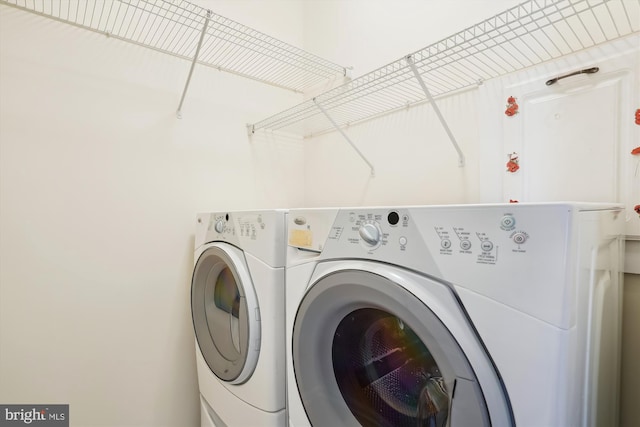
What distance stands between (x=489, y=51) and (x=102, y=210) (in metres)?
1.70

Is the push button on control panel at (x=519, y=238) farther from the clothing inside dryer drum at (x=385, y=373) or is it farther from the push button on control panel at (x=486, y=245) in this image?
the clothing inside dryer drum at (x=385, y=373)

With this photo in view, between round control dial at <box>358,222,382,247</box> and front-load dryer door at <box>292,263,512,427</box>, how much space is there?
57 millimetres

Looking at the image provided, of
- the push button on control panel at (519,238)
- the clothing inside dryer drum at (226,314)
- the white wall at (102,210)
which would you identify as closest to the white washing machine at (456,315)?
the push button on control panel at (519,238)

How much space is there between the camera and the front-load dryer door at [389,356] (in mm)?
542

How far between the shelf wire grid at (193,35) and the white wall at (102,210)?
0.18 ft

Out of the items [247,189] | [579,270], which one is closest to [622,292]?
A: [579,270]

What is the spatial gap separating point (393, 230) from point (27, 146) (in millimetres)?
1416

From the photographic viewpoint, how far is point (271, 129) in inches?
74.4

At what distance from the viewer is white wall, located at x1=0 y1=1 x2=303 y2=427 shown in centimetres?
118

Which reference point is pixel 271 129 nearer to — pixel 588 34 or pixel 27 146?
pixel 27 146

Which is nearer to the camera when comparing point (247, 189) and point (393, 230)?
point (393, 230)

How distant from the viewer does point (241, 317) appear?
3.44 feet

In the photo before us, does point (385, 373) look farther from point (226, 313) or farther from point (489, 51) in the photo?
point (489, 51)

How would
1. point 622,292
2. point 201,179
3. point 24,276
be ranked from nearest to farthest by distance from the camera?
1. point 622,292
2. point 24,276
3. point 201,179
